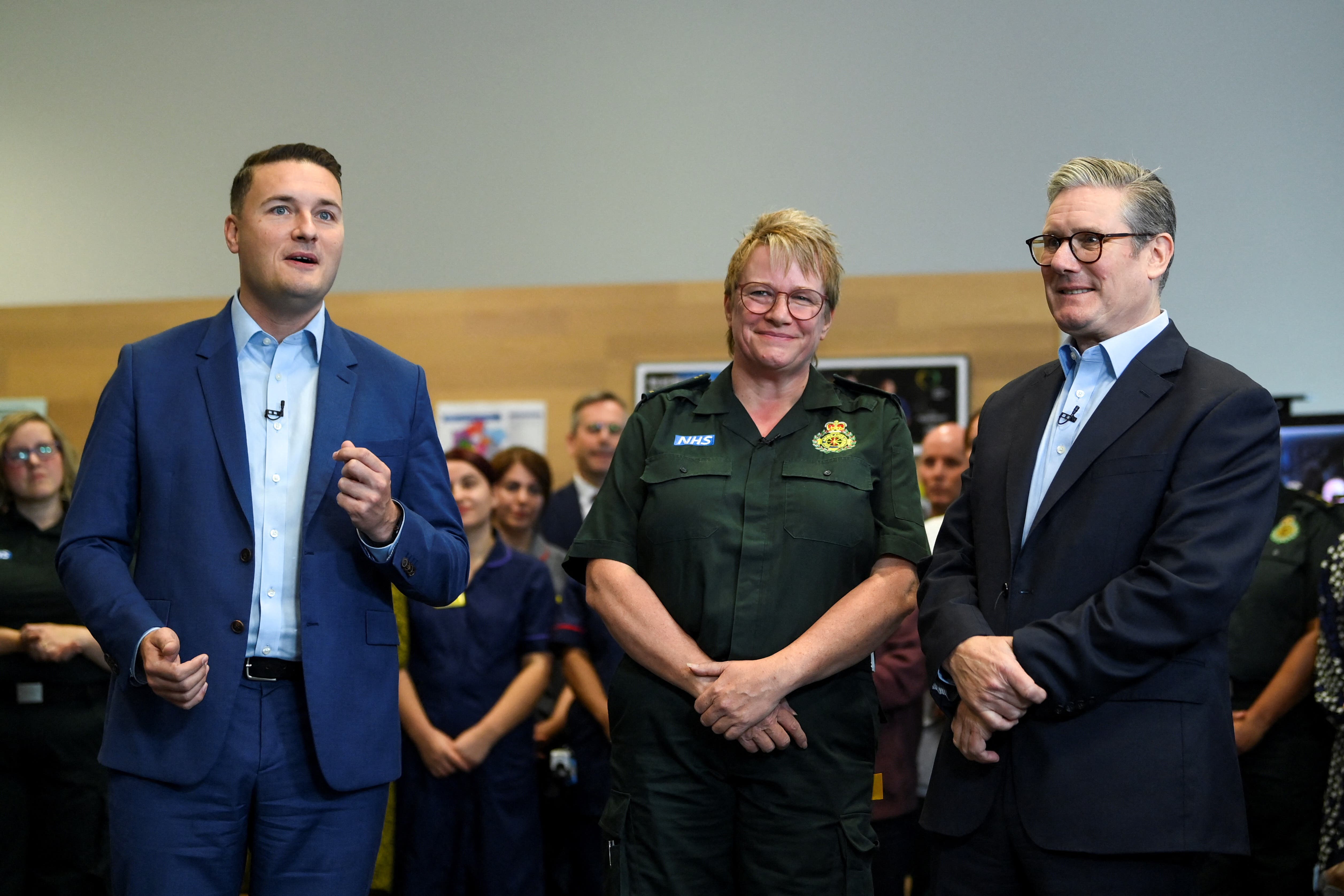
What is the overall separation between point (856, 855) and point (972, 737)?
319 millimetres

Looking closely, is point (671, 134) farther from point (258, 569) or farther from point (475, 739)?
point (258, 569)

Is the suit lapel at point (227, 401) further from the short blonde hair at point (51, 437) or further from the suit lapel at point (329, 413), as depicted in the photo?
the short blonde hair at point (51, 437)

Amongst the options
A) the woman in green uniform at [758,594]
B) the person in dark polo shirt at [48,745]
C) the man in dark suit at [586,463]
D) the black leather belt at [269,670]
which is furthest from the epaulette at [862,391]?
the person in dark polo shirt at [48,745]

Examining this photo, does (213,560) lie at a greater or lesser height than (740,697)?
greater

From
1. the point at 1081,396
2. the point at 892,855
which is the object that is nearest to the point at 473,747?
the point at 892,855

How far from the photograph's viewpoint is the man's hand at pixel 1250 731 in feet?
11.4

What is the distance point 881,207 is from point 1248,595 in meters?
1.95

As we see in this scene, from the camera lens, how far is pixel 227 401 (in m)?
1.93

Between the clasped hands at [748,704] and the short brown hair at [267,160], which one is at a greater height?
the short brown hair at [267,160]

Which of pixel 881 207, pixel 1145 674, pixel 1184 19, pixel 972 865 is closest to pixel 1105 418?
pixel 1145 674

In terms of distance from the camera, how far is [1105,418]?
1856mm

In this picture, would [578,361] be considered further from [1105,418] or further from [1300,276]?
[1105,418]

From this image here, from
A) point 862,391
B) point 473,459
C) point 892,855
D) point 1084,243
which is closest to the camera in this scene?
point 1084,243

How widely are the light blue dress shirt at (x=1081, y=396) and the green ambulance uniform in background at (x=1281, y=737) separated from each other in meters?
1.91
